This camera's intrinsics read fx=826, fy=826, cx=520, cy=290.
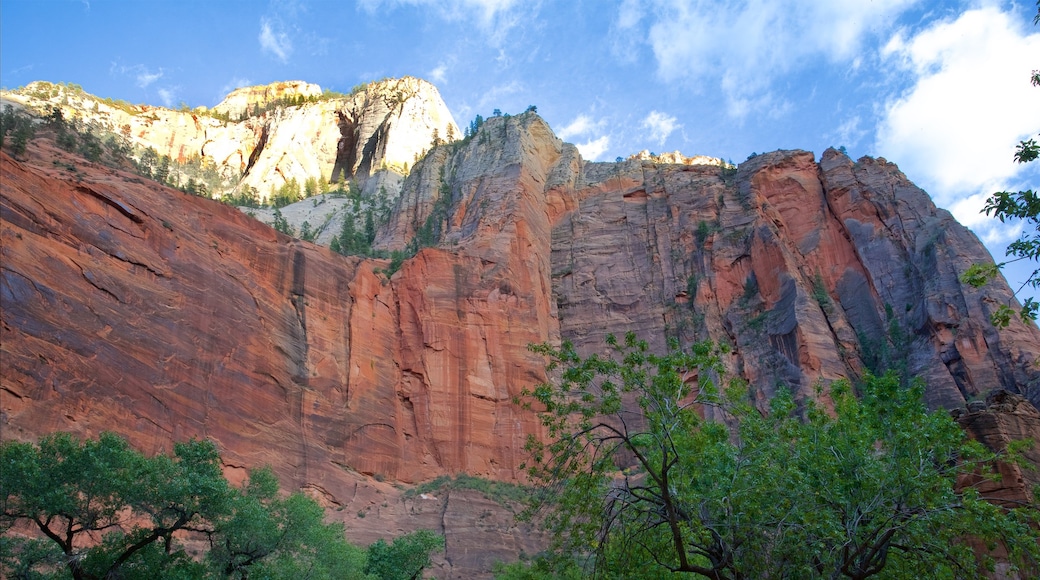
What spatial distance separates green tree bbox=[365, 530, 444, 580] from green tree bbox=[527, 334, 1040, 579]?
1867cm

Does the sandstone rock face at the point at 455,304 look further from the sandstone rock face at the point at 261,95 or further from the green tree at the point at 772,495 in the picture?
the sandstone rock face at the point at 261,95

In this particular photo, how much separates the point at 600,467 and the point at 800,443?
4.45 meters

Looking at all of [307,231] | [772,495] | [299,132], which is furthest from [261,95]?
[772,495]

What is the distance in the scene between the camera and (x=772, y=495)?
598 inches

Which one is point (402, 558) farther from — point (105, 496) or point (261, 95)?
point (261, 95)

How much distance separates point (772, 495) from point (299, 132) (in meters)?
89.4

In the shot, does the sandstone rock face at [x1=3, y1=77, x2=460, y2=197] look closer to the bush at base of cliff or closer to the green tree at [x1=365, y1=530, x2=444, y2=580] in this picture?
the green tree at [x1=365, y1=530, x2=444, y2=580]

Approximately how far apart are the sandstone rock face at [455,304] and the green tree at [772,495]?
2243 cm

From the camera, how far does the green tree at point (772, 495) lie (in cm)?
1411

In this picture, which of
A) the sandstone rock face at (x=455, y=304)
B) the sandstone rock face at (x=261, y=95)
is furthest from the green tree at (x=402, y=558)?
the sandstone rock face at (x=261, y=95)

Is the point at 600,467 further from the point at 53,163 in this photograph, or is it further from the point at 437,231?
the point at 437,231

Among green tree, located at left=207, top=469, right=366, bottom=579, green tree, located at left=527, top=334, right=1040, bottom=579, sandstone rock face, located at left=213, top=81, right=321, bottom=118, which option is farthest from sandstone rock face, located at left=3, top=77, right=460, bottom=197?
green tree, located at left=527, top=334, right=1040, bottom=579

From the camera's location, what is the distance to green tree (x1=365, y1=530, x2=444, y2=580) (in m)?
32.8

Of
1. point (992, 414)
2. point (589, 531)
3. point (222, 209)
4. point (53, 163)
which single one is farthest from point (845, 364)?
point (53, 163)
